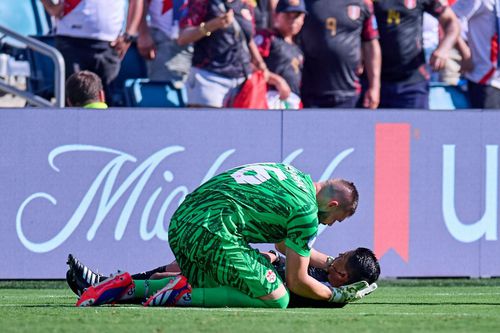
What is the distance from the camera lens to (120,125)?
36.1ft

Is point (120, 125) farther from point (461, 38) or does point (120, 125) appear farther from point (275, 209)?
point (461, 38)

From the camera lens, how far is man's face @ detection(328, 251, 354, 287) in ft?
27.9

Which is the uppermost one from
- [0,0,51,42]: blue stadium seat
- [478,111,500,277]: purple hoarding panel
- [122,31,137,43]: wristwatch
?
[0,0,51,42]: blue stadium seat

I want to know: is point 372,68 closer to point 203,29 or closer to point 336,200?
point 203,29

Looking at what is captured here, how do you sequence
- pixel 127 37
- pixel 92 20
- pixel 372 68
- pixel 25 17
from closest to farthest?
pixel 92 20 → pixel 127 37 → pixel 372 68 → pixel 25 17

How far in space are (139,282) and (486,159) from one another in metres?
4.40

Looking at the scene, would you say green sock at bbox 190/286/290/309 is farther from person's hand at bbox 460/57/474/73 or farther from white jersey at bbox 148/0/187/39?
person's hand at bbox 460/57/474/73

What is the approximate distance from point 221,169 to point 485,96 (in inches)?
159

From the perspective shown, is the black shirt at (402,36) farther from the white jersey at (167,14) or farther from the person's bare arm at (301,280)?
the person's bare arm at (301,280)

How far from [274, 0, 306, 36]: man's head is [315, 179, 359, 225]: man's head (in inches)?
193

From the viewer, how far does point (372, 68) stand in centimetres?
1321

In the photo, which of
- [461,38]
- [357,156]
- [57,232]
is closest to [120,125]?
[57,232]

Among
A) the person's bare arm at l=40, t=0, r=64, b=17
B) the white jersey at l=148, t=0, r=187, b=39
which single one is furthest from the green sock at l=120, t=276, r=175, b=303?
the white jersey at l=148, t=0, r=187, b=39

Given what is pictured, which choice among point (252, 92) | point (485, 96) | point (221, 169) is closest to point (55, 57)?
point (221, 169)
